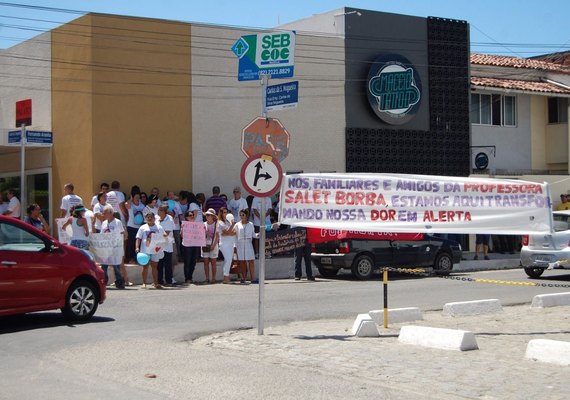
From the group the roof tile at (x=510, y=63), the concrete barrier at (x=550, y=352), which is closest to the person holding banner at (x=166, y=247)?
the concrete barrier at (x=550, y=352)

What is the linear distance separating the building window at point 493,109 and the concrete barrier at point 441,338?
22.9 m

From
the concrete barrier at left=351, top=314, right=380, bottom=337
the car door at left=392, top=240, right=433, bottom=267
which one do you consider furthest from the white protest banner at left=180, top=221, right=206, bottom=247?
the concrete barrier at left=351, top=314, right=380, bottom=337

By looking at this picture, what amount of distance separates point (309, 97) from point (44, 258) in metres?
15.9

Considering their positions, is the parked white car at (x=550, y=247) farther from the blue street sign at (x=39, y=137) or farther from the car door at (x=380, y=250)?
the blue street sign at (x=39, y=137)

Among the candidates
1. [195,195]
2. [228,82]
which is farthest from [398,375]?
[228,82]

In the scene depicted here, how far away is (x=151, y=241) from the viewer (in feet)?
62.3

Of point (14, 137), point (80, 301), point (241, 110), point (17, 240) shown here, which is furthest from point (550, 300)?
point (14, 137)

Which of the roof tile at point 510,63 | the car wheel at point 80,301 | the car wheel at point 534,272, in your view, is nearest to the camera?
the car wheel at point 80,301

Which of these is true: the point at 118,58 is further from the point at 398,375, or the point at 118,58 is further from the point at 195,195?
the point at 398,375

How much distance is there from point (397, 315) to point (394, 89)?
16.5 metres

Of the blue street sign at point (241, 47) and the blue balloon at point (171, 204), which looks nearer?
the blue street sign at point (241, 47)

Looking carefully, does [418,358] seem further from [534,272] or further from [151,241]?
[534,272]

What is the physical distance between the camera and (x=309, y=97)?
89.0 feet

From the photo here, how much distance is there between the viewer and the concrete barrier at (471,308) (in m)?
14.5
